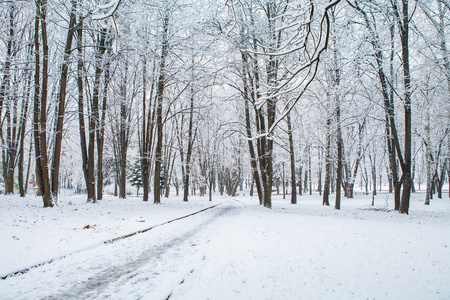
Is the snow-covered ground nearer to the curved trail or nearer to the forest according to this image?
the curved trail

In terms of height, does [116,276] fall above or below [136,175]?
above

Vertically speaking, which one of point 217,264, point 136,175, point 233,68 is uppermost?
point 233,68

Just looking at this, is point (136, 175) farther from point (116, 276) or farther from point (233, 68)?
point (116, 276)

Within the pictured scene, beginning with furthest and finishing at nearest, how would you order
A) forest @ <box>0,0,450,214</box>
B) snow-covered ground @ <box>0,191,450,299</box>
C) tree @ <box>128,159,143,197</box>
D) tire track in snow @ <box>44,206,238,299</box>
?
tree @ <box>128,159,143,197</box>
forest @ <box>0,0,450,214</box>
snow-covered ground @ <box>0,191,450,299</box>
tire track in snow @ <box>44,206,238,299</box>

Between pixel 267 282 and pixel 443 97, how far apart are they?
47.8 feet

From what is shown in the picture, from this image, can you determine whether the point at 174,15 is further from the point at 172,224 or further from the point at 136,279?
the point at 136,279

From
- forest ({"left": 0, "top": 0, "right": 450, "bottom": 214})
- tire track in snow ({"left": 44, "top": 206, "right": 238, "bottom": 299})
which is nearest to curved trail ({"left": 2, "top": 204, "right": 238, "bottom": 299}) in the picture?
tire track in snow ({"left": 44, "top": 206, "right": 238, "bottom": 299})

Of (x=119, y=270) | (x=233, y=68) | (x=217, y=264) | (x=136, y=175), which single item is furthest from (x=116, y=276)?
(x=136, y=175)

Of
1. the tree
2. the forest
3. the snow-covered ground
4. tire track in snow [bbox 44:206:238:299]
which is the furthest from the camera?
the tree

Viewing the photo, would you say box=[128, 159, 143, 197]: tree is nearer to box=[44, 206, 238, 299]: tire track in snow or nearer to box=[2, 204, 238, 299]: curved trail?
box=[2, 204, 238, 299]: curved trail

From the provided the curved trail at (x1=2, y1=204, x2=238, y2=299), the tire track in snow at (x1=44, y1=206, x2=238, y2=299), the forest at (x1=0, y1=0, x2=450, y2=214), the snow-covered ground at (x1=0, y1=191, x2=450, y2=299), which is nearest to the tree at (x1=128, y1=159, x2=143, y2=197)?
the forest at (x1=0, y1=0, x2=450, y2=214)

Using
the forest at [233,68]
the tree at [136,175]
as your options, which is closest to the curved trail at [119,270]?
the forest at [233,68]

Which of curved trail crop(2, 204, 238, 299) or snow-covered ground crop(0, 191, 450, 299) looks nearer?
curved trail crop(2, 204, 238, 299)

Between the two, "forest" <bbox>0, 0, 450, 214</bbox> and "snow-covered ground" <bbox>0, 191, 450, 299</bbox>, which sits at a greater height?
"forest" <bbox>0, 0, 450, 214</bbox>
